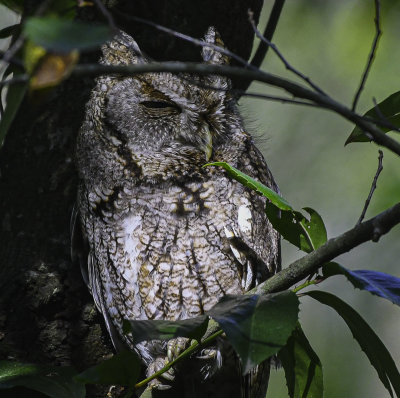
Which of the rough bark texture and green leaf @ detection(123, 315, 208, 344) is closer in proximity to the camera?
green leaf @ detection(123, 315, 208, 344)

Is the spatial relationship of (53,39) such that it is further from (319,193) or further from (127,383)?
(319,193)

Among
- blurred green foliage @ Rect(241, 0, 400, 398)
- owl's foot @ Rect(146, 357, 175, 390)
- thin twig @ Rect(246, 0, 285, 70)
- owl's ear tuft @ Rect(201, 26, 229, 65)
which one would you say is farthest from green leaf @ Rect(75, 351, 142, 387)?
blurred green foliage @ Rect(241, 0, 400, 398)

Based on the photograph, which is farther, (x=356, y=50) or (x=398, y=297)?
(x=356, y=50)

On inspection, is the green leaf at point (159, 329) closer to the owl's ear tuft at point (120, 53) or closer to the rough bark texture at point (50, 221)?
the rough bark texture at point (50, 221)

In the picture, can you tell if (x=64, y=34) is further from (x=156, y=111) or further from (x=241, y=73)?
(x=156, y=111)

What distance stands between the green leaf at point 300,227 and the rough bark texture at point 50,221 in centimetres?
79

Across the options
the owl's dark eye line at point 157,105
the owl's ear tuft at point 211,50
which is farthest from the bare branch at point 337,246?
the owl's ear tuft at point 211,50

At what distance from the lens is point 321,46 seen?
514 centimetres

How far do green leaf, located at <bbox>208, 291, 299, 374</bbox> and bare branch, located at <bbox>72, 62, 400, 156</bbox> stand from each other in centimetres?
37

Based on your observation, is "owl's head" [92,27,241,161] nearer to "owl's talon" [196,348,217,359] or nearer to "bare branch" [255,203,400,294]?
"owl's talon" [196,348,217,359]

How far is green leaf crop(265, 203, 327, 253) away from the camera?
1.48m

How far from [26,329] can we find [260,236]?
2.55 feet

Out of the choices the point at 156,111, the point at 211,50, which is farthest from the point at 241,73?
the point at 211,50

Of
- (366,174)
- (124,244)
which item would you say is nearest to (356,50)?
(366,174)
